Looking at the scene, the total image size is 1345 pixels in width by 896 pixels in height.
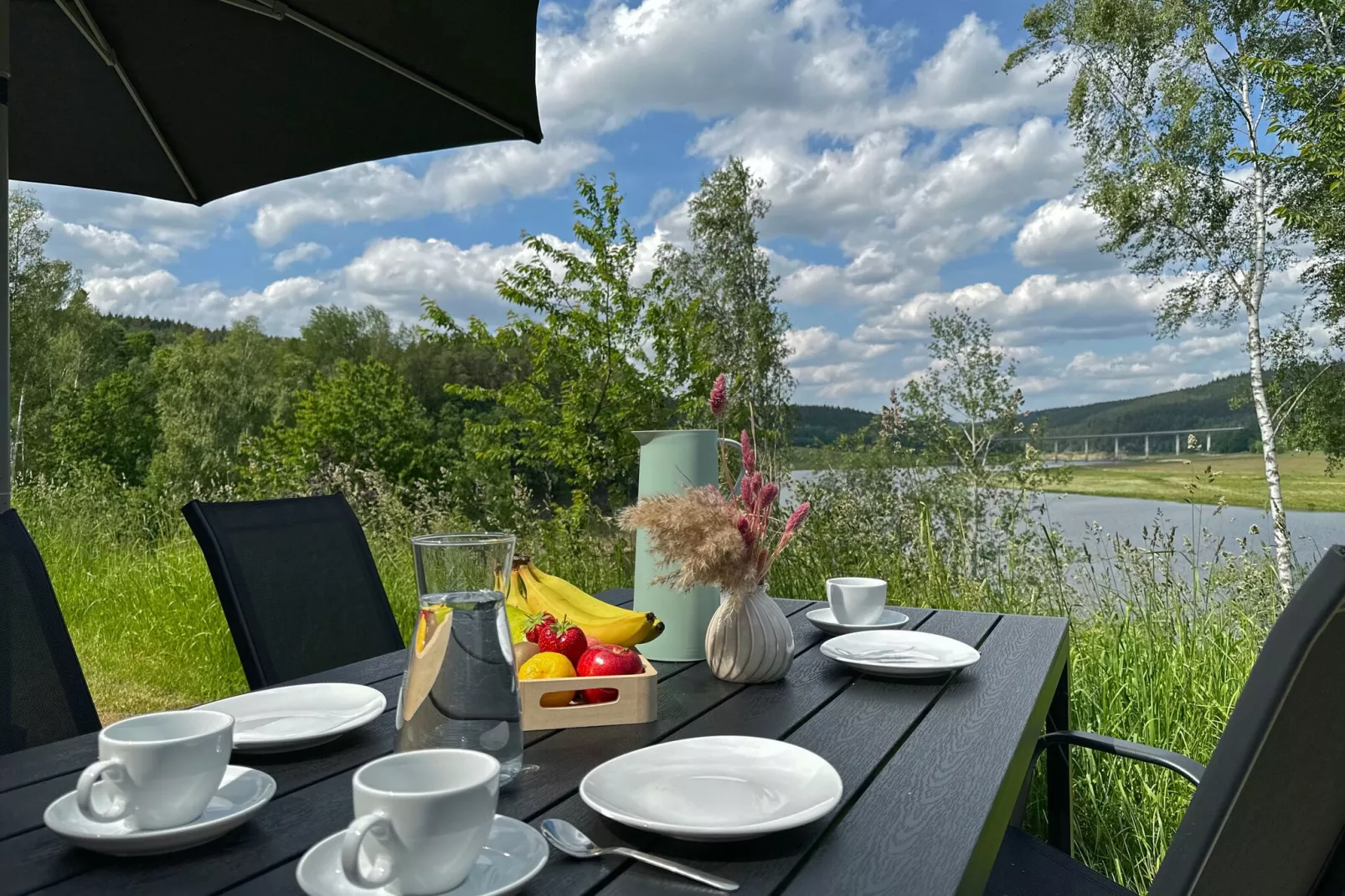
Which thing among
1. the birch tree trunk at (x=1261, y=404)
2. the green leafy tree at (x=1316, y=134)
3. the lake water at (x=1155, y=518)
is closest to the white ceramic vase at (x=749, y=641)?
the lake water at (x=1155, y=518)

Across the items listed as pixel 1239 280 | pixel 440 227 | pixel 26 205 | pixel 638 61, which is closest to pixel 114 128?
pixel 1239 280

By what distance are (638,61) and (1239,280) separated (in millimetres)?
9339

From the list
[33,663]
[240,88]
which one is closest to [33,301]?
[240,88]

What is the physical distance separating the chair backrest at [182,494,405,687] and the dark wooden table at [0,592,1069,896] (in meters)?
0.25

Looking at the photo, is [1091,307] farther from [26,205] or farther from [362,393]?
[26,205]

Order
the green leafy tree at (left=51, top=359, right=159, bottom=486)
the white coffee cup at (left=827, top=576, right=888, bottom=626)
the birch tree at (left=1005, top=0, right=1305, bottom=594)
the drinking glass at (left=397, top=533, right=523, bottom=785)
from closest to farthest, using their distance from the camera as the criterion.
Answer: the drinking glass at (left=397, top=533, right=523, bottom=785), the white coffee cup at (left=827, top=576, right=888, bottom=626), the birch tree at (left=1005, top=0, right=1305, bottom=594), the green leafy tree at (left=51, top=359, right=159, bottom=486)

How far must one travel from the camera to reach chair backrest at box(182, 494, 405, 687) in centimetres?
158

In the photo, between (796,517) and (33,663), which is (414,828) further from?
(33,663)

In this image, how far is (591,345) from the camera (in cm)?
880

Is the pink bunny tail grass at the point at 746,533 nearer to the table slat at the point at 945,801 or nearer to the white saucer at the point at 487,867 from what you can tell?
the table slat at the point at 945,801

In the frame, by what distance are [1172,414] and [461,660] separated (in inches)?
361

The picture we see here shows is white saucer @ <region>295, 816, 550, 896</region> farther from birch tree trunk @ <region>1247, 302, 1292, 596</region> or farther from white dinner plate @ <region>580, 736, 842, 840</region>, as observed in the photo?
birch tree trunk @ <region>1247, 302, 1292, 596</region>

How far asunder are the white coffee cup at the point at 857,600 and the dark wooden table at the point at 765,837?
23 cm

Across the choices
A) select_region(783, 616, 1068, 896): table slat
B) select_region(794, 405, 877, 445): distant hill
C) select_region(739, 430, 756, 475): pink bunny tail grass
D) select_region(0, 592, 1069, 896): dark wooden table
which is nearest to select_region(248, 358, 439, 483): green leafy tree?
select_region(794, 405, 877, 445): distant hill
